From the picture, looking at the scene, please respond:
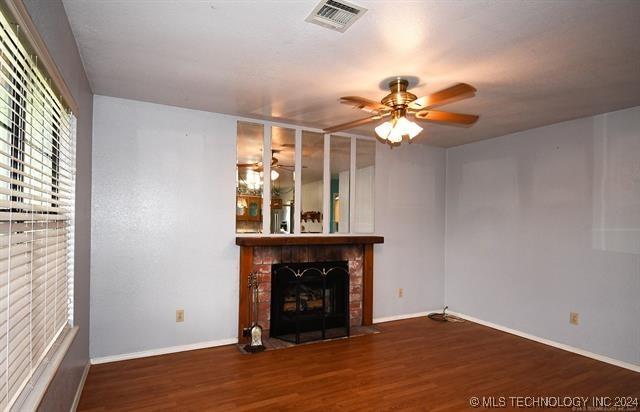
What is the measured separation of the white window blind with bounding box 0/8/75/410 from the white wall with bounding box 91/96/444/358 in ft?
3.28

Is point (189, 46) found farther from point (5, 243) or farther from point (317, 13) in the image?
point (5, 243)

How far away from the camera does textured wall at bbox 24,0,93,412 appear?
65.0 inches

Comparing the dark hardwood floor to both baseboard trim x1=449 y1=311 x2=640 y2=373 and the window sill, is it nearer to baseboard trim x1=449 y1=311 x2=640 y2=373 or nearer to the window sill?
baseboard trim x1=449 y1=311 x2=640 y2=373

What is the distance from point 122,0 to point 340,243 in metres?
3.13

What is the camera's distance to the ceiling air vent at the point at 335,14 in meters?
1.81

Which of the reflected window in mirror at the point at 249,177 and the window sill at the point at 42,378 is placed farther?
the reflected window in mirror at the point at 249,177

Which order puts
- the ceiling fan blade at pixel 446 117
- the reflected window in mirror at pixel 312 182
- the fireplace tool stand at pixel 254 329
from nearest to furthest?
1. the ceiling fan blade at pixel 446 117
2. the fireplace tool stand at pixel 254 329
3. the reflected window in mirror at pixel 312 182

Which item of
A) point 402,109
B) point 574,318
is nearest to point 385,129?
point 402,109

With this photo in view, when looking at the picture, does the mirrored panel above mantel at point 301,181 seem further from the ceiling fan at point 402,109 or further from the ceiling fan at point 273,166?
the ceiling fan at point 402,109

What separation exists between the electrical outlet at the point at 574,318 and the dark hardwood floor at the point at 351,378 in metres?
0.32

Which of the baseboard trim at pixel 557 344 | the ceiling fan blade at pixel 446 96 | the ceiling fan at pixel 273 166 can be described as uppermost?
the ceiling fan blade at pixel 446 96

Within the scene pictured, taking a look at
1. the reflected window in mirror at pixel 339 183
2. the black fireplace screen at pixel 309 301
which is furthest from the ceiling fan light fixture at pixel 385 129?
the black fireplace screen at pixel 309 301

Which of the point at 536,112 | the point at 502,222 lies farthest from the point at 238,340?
the point at 536,112

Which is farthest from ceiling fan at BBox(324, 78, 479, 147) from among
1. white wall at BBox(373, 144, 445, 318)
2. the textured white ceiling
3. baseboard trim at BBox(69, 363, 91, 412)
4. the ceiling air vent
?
baseboard trim at BBox(69, 363, 91, 412)
